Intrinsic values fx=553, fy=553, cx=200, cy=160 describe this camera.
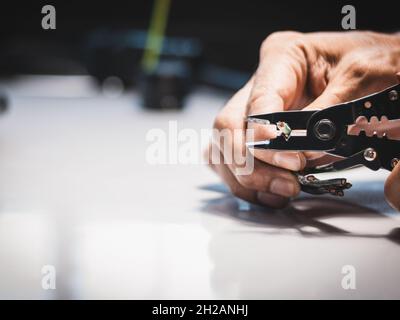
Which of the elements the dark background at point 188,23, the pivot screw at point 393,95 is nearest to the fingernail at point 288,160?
the pivot screw at point 393,95

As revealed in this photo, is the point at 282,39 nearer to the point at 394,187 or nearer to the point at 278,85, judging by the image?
the point at 278,85

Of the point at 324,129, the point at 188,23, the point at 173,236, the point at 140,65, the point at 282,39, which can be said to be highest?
the point at 188,23

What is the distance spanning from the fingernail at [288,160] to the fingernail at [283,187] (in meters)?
0.02

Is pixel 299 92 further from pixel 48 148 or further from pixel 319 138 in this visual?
pixel 48 148

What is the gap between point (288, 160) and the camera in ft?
1.75

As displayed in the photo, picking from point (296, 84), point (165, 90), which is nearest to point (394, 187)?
point (296, 84)

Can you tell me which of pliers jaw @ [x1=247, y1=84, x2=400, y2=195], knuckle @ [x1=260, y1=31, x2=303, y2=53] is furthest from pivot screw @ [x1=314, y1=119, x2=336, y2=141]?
knuckle @ [x1=260, y1=31, x2=303, y2=53]

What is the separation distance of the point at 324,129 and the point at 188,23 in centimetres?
130

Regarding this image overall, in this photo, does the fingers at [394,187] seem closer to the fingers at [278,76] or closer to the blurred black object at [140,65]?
the fingers at [278,76]

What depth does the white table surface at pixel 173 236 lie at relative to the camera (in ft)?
1.47

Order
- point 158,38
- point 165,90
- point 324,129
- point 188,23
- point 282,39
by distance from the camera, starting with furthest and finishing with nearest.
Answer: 1. point 158,38
2. point 188,23
3. point 165,90
4. point 282,39
5. point 324,129

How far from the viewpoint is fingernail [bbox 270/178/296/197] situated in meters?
0.55

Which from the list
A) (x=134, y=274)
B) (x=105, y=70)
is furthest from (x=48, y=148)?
(x=105, y=70)
